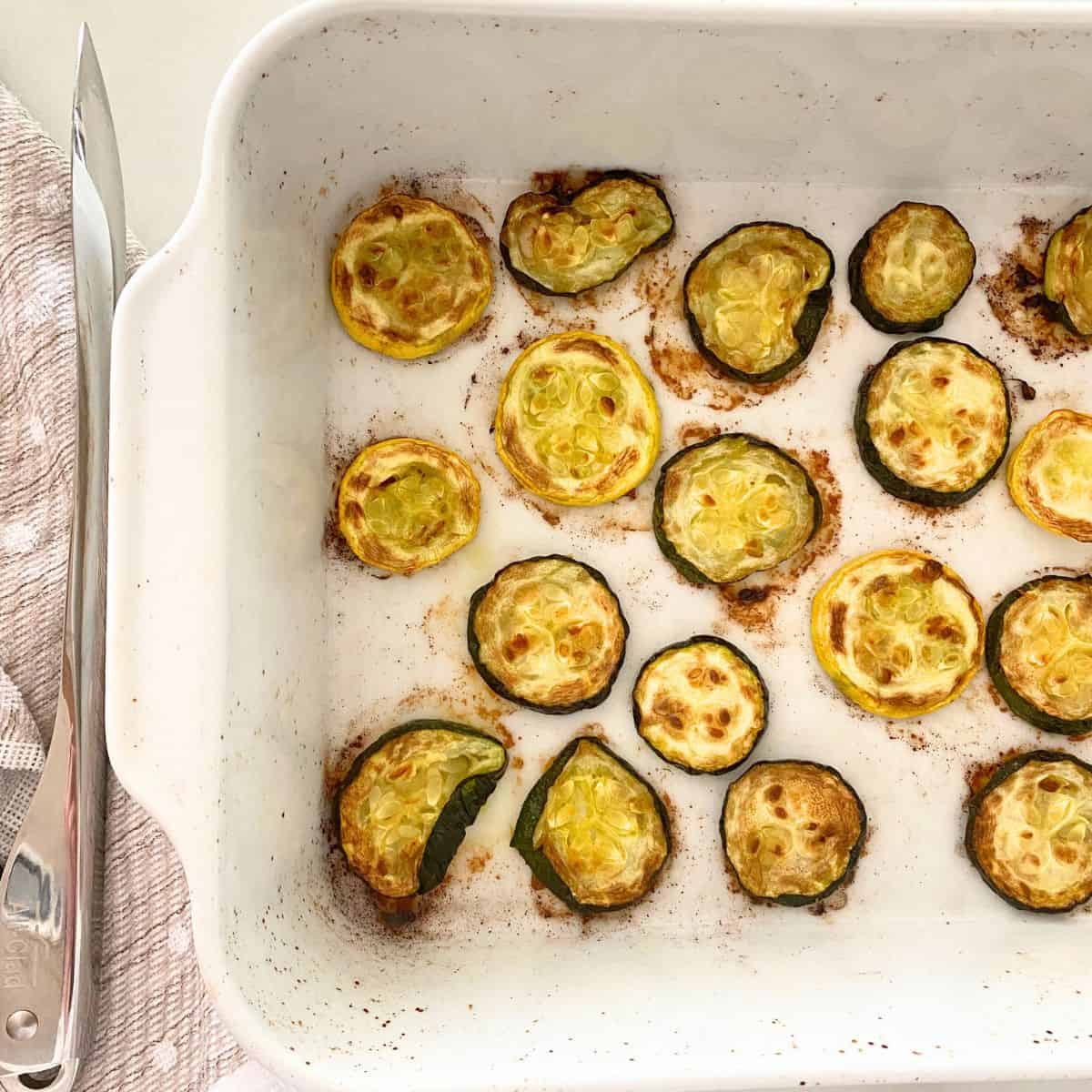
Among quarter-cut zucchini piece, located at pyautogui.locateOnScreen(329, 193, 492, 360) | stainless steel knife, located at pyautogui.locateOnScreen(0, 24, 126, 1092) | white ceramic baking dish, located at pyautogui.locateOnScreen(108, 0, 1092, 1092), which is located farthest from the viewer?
quarter-cut zucchini piece, located at pyautogui.locateOnScreen(329, 193, 492, 360)

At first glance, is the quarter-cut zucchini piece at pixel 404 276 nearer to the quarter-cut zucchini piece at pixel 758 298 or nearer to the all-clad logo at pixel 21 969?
the quarter-cut zucchini piece at pixel 758 298

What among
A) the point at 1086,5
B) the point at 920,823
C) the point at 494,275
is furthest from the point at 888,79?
the point at 920,823

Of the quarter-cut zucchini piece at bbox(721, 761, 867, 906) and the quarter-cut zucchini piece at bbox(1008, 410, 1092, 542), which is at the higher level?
the quarter-cut zucchini piece at bbox(1008, 410, 1092, 542)

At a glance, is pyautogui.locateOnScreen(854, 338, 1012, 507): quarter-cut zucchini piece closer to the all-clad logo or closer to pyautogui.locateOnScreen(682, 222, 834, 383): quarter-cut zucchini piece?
pyautogui.locateOnScreen(682, 222, 834, 383): quarter-cut zucchini piece

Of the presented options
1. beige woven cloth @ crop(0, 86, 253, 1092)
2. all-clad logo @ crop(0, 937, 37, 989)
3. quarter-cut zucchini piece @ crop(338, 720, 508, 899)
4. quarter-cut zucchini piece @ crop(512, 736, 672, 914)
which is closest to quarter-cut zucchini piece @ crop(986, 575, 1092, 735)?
quarter-cut zucchini piece @ crop(512, 736, 672, 914)

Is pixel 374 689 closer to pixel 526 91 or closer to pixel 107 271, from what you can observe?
pixel 107 271

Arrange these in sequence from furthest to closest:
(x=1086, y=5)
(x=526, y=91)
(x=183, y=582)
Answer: (x=526, y=91) → (x=1086, y=5) → (x=183, y=582)
